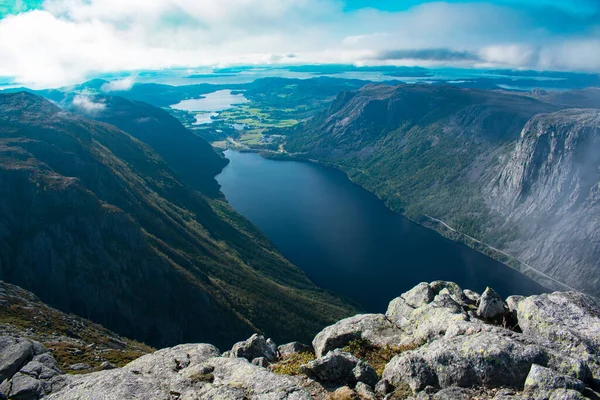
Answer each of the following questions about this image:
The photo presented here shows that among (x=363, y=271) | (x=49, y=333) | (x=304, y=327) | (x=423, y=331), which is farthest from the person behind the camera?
(x=363, y=271)

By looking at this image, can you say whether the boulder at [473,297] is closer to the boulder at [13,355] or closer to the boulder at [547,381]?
the boulder at [547,381]

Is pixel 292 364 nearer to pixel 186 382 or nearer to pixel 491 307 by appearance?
pixel 186 382

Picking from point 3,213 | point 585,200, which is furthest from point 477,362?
point 585,200

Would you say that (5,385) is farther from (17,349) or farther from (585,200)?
(585,200)

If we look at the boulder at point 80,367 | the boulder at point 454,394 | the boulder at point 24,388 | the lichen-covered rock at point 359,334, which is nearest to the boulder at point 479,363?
the boulder at point 454,394

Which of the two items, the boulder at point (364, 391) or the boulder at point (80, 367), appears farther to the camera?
the boulder at point (80, 367)

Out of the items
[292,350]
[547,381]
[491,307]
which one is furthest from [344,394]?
[491,307]

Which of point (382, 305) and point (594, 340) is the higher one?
point (594, 340)
